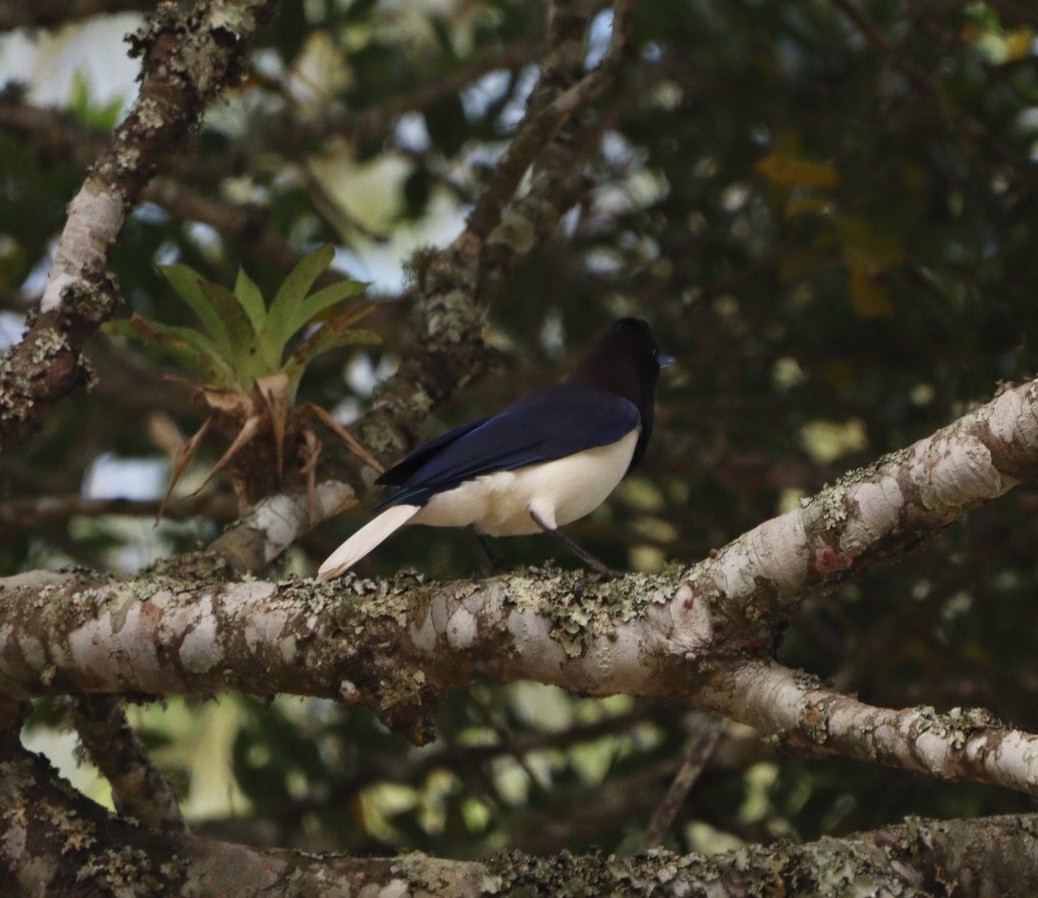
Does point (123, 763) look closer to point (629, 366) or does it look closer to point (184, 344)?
point (184, 344)

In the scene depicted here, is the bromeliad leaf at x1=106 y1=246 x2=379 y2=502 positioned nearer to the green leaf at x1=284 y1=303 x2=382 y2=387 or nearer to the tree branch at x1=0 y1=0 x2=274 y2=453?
the green leaf at x1=284 y1=303 x2=382 y2=387

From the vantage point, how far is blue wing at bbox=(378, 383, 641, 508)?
4.02m

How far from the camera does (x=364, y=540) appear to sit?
3719 millimetres

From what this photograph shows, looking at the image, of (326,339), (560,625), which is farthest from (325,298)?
(560,625)

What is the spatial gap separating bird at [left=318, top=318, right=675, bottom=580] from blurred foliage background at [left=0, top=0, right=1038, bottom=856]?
0.81 metres

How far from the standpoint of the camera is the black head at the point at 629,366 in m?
4.76

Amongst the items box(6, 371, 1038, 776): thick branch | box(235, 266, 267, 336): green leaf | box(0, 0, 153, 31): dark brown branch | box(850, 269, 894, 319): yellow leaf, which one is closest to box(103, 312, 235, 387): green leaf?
box(235, 266, 267, 336): green leaf

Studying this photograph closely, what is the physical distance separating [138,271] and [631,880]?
3.88 metres

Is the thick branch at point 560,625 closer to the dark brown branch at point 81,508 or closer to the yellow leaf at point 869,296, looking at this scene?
the dark brown branch at point 81,508

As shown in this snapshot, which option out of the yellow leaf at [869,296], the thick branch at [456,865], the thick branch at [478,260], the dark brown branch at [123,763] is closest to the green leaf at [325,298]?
the thick branch at [478,260]

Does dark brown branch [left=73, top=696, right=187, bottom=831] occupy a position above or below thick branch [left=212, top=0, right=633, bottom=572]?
below

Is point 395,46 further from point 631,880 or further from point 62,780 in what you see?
point 631,880

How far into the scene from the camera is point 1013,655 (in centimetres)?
585

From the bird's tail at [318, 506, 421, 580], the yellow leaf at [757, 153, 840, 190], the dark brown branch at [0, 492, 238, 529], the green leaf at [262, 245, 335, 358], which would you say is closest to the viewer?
the bird's tail at [318, 506, 421, 580]
